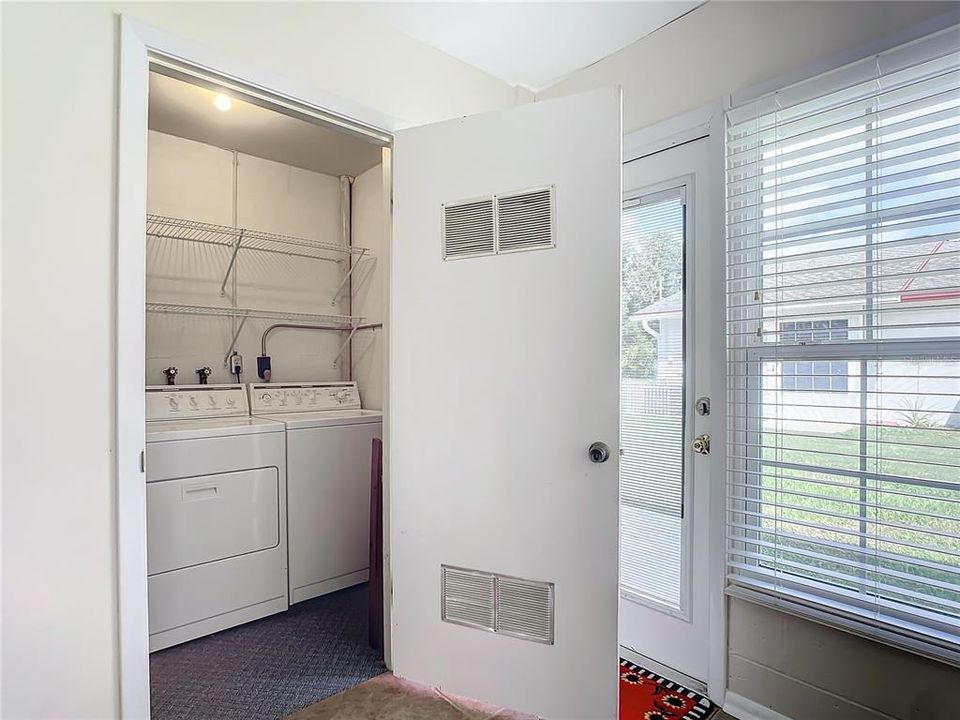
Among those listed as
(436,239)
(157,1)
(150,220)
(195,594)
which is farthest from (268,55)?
(195,594)

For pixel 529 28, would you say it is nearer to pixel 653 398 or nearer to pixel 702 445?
pixel 653 398

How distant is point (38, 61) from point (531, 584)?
1.99 m

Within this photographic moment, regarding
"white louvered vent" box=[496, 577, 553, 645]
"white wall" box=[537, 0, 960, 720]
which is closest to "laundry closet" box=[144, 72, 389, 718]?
"white louvered vent" box=[496, 577, 553, 645]

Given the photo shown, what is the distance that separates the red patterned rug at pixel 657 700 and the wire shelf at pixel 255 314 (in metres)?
2.41

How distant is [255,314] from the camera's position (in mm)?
3123

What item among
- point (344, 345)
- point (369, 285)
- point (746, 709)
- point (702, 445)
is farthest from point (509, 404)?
point (344, 345)

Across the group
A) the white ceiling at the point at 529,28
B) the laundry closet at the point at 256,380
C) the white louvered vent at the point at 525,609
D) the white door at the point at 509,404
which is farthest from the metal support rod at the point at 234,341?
the white louvered vent at the point at 525,609

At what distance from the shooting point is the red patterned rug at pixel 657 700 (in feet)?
5.82

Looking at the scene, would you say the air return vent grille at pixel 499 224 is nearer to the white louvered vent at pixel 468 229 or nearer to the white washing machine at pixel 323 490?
the white louvered vent at pixel 468 229

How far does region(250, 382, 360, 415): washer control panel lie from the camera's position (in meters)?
2.95

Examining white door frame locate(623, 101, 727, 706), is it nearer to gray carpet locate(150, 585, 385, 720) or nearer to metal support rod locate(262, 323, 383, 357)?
gray carpet locate(150, 585, 385, 720)

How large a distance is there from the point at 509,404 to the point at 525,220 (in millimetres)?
623

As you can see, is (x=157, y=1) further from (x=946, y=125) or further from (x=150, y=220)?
(x=946, y=125)

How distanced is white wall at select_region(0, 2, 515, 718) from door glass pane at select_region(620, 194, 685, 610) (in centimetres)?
166
